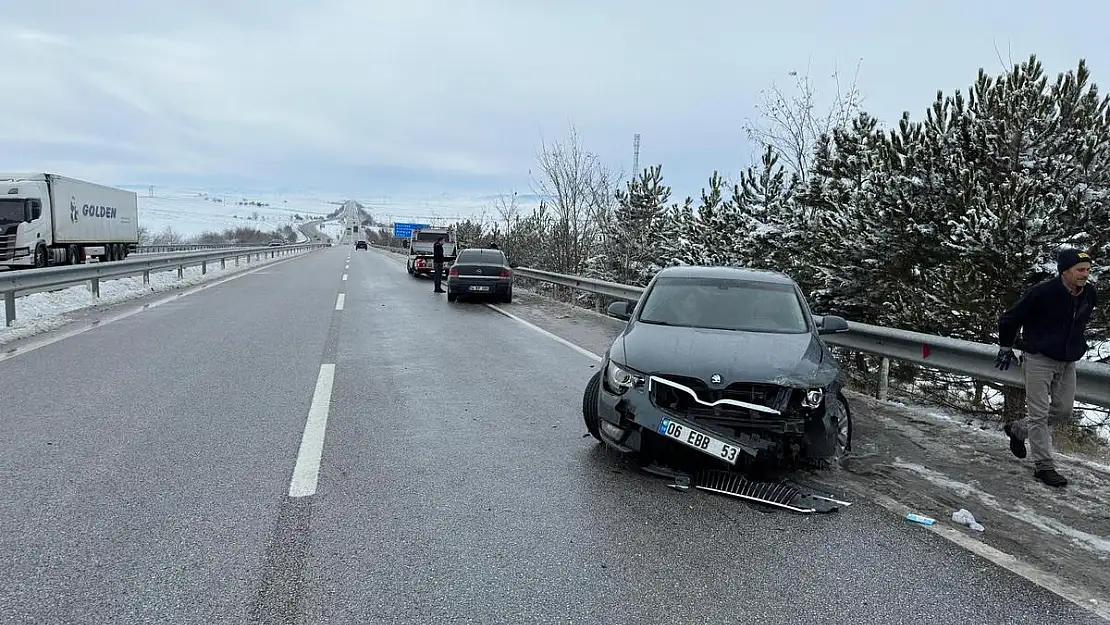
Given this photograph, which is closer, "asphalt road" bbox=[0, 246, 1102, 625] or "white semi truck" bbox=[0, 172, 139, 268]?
"asphalt road" bbox=[0, 246, 1102, 625]

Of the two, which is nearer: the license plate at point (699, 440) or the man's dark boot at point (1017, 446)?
the license plate at point (699, 440)

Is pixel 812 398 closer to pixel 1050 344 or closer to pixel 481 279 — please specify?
pixel 1050 344

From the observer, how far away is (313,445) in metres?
5.43

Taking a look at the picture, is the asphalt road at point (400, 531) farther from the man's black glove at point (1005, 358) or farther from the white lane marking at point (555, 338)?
the white lane marking at point (555, 338)

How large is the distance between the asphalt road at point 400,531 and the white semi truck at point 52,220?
1935 centimetres

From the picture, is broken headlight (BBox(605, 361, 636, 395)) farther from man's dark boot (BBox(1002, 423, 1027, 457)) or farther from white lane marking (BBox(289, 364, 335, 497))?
man's dark boot (BBox(1002, 423, 1027, 457))

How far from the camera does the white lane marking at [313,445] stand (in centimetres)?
455

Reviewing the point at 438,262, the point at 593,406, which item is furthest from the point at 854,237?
the point at 438,262

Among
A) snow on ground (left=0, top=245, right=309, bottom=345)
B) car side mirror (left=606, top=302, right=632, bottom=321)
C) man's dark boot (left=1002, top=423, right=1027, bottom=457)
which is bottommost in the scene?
snow on ground (left=0, top=245, right=309, bottom=345)

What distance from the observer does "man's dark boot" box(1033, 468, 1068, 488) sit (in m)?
4.88

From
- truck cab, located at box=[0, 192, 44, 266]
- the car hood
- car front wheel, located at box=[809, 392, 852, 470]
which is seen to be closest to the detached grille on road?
car front wheel, located at box=[809, 392, 852, 470]

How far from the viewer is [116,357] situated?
8.95 m

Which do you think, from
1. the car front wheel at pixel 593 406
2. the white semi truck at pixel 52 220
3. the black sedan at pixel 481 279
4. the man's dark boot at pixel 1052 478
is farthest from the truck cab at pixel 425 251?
the man's dark boot at pixel 1052 478

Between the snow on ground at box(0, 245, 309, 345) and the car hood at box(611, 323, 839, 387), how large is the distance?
9.31 meters
